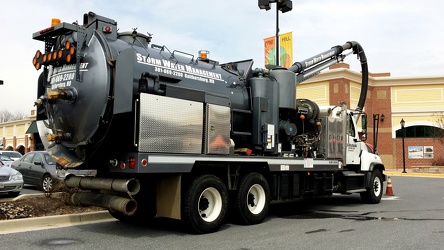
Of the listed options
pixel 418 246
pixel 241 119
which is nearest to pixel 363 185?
pixel 241 119

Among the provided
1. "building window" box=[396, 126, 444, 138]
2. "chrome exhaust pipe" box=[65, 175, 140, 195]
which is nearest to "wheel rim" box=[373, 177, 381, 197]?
"chrome exhaust pipe" box=[65, 175, 140, 195]

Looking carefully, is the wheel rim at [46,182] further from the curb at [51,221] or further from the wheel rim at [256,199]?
the wheel rim at [256,199]

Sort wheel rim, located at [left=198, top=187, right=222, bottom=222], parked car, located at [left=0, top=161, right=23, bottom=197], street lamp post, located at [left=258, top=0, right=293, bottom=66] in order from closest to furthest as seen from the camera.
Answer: wheel rim, located at [left=198, top=187, right=222, bottom=222], parked car, located at [left=0, top=161, right=23, bottom=197], street lamp post, located at [left=258, top=0, right=293, bottom=66]

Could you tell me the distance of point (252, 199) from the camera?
9094mm

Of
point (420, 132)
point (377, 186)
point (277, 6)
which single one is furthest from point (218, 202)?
point (420, 132)

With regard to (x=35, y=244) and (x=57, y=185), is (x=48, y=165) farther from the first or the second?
(x=35, y=244)

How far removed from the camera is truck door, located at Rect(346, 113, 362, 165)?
12.6 meters

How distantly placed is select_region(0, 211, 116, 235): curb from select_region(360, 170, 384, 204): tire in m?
7.31

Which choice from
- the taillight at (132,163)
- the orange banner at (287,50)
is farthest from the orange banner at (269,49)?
the taillight at (132,163)

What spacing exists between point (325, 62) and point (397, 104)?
30.1 m

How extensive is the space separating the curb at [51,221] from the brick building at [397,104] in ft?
101

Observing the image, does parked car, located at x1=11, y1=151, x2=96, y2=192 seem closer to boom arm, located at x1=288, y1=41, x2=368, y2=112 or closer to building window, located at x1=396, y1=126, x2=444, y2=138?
boom arm, located at x1=288, y1=41, x2=368, y2=112

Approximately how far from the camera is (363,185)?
12.7 metres

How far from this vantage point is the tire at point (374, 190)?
12773 millimetres
